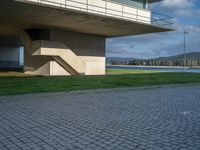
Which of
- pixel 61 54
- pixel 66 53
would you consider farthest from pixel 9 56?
pixel 61 54

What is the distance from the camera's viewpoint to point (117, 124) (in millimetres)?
7434

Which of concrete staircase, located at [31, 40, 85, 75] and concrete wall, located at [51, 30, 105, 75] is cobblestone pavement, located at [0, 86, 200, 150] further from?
concrete wall, located at [51, 30, 105, 75]

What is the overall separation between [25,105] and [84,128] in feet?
13.6

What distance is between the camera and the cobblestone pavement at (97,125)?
5.60 m

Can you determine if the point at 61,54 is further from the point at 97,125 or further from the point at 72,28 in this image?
the point at 97,125

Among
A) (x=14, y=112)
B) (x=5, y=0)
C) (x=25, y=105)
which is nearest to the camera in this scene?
(x=14, y=112)

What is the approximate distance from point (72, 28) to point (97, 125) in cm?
2248

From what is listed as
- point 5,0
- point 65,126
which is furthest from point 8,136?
point 5,0

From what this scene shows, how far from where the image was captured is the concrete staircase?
89.0ft

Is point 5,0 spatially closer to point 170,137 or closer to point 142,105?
point 142,105

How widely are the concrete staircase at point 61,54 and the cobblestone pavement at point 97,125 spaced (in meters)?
16.2

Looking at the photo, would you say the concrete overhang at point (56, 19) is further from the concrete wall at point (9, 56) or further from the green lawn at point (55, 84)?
the concrete wall at point (9, 56)

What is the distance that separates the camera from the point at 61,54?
94.8 feet

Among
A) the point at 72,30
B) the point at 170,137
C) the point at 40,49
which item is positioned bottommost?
the point at 170,137
